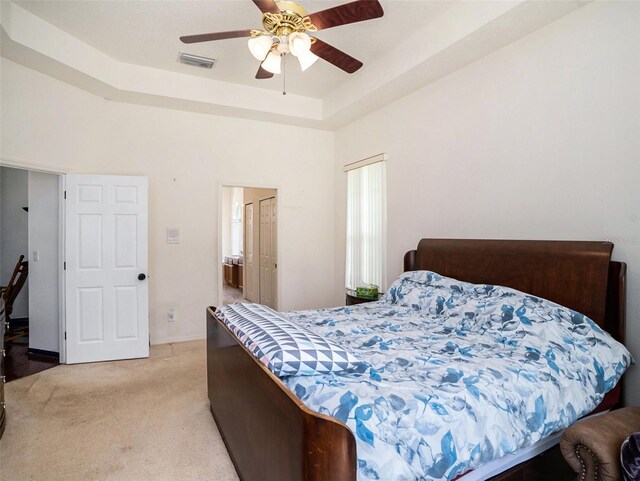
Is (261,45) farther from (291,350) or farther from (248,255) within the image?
(248,255)

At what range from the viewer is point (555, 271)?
2342 mm

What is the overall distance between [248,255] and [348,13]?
5.68 meters

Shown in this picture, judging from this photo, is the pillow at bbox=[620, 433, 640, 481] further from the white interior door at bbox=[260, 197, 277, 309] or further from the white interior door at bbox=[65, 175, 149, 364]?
the white interior door at bbox=[260, 197, 277, 309]

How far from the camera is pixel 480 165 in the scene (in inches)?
120

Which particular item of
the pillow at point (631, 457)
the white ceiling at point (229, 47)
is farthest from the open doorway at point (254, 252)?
the pillow at point (631, 457)

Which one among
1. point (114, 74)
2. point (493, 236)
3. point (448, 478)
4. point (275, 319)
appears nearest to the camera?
point (448, 478)

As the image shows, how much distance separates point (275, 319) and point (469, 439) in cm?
117

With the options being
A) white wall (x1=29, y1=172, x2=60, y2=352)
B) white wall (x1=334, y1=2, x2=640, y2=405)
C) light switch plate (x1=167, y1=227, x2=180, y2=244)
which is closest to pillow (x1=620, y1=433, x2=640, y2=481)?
white wall (x1=334, y1=2, x2=640, y2=405)

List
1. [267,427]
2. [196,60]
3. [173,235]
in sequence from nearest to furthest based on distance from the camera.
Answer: [267,427] < [196,60] < [173,235]

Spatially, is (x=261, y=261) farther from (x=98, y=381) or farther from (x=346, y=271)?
(x=98, y=381)

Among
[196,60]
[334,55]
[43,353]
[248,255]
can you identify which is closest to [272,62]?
[334,55]

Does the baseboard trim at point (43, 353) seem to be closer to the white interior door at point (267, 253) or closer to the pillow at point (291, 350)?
the white interior door at point (267, 253)

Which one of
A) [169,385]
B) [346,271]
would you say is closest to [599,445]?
[169,385]

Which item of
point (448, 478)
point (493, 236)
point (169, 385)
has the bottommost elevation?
point (169, 385)
